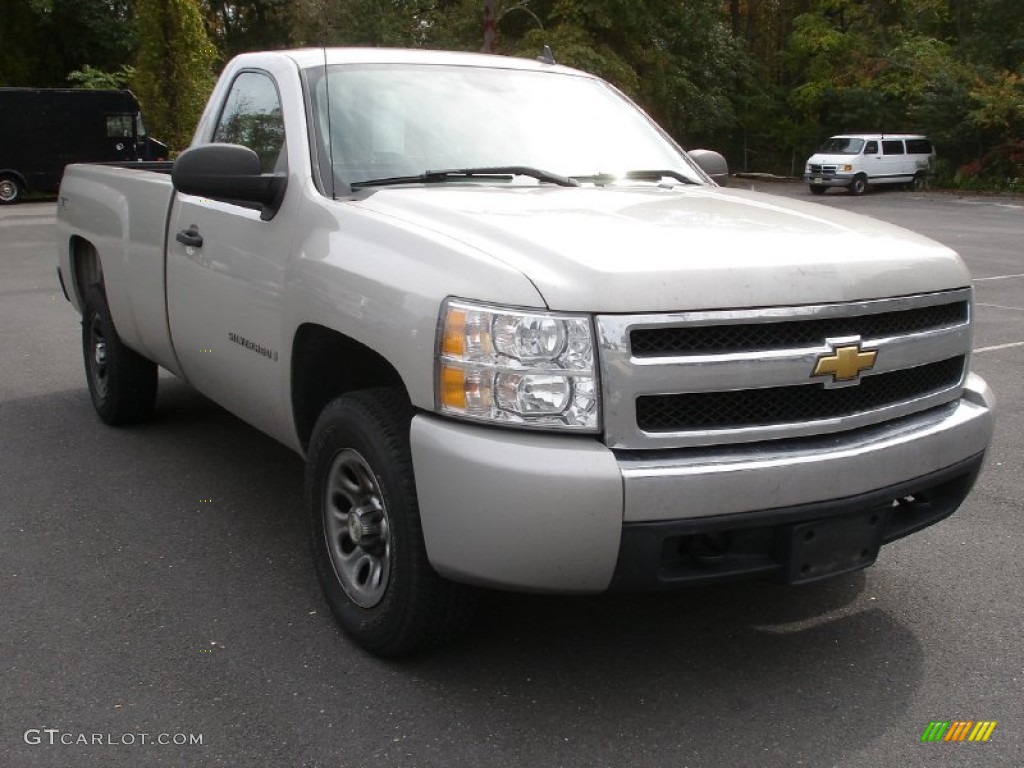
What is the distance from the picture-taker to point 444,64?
4.59 metres

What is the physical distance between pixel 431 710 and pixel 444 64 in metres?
2.62

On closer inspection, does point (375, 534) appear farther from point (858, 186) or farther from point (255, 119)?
point (858, 186)

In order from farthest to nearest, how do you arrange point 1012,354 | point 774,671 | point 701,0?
point 701,0
point 1012,354
point 774,671

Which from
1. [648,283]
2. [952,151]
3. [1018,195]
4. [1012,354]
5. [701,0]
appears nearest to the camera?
[648,283]

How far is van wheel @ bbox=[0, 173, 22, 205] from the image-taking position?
26.8m

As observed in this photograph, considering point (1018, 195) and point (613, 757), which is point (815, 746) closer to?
point (613, 757)

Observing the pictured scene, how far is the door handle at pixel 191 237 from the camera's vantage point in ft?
14.9

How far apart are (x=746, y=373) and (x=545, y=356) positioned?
0.54m

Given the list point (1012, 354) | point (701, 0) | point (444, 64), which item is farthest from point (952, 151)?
point (444, 64)

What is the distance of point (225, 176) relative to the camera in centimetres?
384

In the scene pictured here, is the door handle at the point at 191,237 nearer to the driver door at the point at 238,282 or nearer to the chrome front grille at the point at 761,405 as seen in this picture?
the driver door at the point at 238,282

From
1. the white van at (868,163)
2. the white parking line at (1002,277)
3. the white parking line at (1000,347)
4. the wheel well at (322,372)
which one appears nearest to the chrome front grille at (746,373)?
the wheel well at (322,372)

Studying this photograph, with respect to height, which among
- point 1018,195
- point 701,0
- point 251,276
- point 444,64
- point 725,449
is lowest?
point 1018,195

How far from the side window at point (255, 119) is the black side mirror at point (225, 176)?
30 cm
